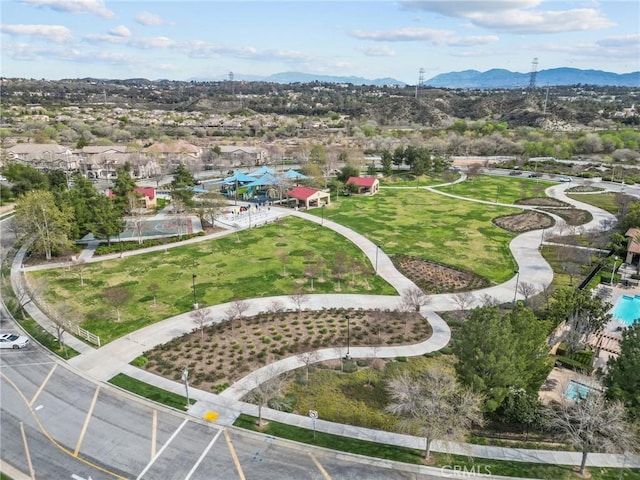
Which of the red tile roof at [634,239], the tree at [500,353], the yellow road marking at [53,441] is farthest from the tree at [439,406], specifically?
the red tile roof at [634,239]

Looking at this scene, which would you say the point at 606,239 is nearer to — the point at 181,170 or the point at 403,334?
the point at 403,334

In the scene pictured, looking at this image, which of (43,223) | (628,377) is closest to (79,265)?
(43,223)

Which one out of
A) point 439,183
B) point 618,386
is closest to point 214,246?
point 618,386

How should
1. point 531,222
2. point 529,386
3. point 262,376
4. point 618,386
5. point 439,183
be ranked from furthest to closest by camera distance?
1. point 439,183
2. point 531,222
3. point 262,376
4. point 529,386
5. point 618,386

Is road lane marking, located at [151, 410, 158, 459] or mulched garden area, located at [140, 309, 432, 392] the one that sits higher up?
mulched garden area, located at [140, 309, 432, 392]

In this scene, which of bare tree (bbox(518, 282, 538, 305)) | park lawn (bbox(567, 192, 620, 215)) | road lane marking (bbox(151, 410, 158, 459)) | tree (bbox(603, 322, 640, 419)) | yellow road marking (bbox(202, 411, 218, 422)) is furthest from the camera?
park lawn (bbox(567, 192, 620, 215))

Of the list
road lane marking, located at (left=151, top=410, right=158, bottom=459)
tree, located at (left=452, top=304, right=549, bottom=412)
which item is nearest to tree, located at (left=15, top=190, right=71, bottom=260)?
road lane marking, located at (left=151, top=410, right=158, bottom=459)

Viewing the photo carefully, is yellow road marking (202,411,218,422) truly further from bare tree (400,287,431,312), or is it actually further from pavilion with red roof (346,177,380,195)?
pavilion with red roof (346,177,380,195)

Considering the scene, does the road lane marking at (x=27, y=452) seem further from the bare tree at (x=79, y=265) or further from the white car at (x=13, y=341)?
the bare tree at (x=79, y=265)
